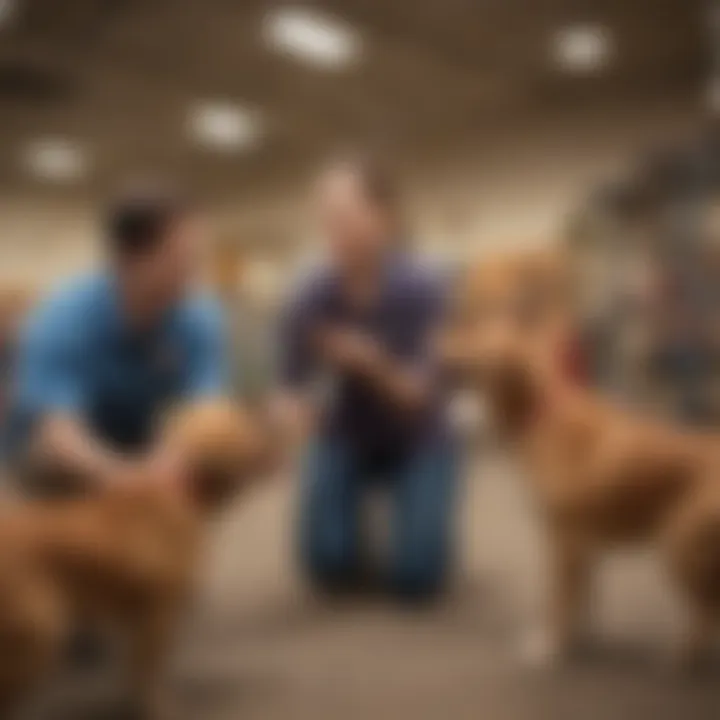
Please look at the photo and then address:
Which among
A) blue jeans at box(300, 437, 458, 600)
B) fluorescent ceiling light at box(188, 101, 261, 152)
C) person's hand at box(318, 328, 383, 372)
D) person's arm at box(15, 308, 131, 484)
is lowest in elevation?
blue jeans at box(300, 437, 458, 600)

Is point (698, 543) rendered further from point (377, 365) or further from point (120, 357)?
point (120, 357)

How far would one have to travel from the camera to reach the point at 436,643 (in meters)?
0.70

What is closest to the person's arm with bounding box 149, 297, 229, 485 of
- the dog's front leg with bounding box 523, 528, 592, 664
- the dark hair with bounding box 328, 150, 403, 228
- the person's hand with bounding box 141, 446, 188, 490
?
the person's hand with bounding box 141, 446, 188, 490

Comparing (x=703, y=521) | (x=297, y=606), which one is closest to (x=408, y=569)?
(x=297, y=606)

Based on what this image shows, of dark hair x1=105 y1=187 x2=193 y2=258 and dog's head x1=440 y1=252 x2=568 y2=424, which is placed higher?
dark hair x1=105 y1=187 x2=193 y2=258

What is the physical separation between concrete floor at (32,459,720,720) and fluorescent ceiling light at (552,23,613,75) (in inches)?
9.3

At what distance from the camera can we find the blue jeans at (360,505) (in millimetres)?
636

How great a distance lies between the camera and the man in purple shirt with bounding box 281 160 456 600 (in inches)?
24.4

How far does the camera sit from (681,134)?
70cm

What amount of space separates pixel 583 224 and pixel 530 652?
28 centimetres

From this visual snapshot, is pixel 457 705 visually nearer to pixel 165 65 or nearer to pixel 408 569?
pixel 408 569

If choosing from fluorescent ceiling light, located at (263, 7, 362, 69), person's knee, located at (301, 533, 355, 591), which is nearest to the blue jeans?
person's knee, located at (301, 533, 355, 591)

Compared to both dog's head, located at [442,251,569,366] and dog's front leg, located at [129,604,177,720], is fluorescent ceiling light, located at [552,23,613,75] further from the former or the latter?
dog's front leg, located at [129,604,177,720]

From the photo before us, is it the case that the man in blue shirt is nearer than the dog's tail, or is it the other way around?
the man in blue shirt
